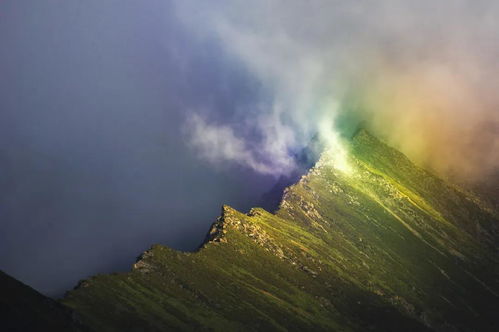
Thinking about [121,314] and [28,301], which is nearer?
[28,301]

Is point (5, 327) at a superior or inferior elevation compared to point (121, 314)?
inferior

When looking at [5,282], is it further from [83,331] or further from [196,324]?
[196,324]

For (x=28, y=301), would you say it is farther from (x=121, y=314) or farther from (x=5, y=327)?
(x=121, y=314)

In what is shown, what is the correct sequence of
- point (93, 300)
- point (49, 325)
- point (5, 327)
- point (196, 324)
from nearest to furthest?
point (5, 327)
point (49, 325)
point (93, 300)
point (196, 324)

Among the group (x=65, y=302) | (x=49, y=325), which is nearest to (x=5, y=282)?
(x=49, y=325)

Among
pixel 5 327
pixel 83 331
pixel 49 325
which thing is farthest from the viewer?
pixel 83 331

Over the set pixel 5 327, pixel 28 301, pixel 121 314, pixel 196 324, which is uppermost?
pixel 196 324
